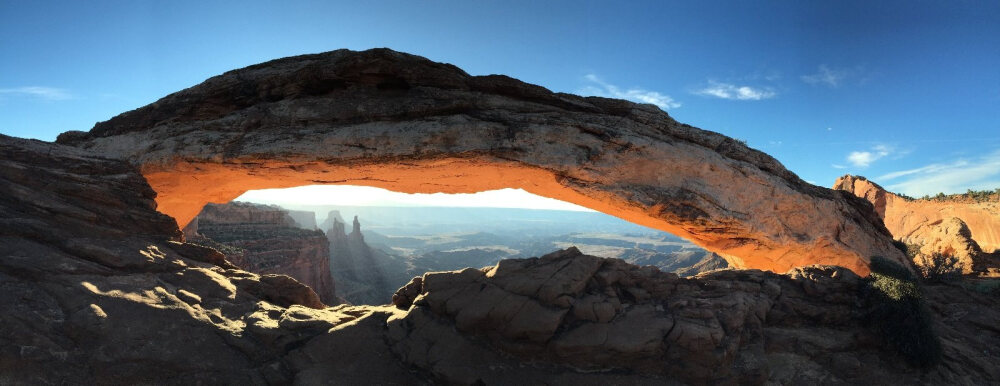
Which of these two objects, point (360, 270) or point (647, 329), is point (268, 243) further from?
point (647, 329)

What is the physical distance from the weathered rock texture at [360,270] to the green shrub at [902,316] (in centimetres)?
6661

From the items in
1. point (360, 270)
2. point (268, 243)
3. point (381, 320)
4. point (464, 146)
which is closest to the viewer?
point (381, 320)

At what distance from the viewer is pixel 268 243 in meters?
53.9

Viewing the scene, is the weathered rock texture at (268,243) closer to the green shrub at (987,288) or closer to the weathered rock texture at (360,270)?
the weathered rock texture at (360,270)

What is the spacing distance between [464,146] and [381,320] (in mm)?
6341

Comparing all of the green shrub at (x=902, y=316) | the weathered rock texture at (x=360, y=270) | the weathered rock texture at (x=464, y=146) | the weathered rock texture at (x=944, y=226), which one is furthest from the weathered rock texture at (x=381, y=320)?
the weathered rock texture at (x=360, y=270)

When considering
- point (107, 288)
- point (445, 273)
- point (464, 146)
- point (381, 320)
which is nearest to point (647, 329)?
point (445, 273)

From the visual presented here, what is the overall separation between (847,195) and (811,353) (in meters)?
11.1

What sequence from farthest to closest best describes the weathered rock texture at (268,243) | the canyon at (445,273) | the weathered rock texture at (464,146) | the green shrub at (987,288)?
1. the weathered rock texture at (268,243)
2. the weathered rock texture at (464,146)
3. the green shrub at (987,288)
4. the canyon at (445,273)

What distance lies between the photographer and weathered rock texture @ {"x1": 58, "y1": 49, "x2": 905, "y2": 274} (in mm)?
13297

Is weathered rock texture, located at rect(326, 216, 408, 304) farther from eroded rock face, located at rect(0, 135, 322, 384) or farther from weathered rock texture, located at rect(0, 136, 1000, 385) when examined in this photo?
weathered rock texture, located at rect(0, 136, 1000, 385)

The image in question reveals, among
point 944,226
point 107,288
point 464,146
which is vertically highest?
point 464,146

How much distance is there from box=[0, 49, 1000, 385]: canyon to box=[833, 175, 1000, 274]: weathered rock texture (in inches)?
367

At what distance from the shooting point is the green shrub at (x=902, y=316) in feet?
32.8
